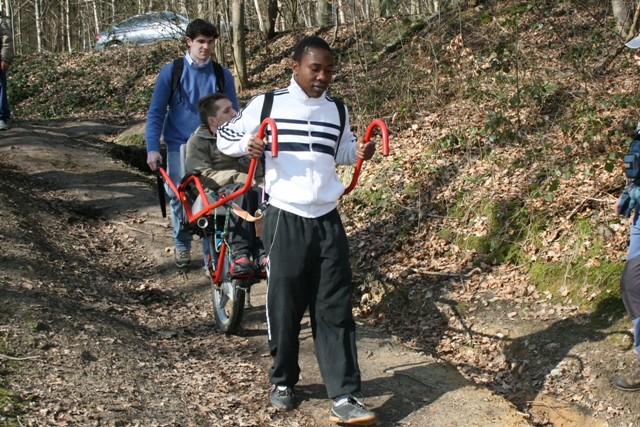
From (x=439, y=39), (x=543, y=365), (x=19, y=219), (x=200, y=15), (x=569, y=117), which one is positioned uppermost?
(x=200, y=15)

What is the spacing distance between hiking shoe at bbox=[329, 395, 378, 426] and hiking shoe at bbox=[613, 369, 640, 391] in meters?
2.15

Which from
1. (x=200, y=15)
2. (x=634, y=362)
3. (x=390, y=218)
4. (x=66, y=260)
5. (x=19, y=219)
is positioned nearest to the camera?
(x=634, y=362)

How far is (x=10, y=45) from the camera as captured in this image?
38.3ft

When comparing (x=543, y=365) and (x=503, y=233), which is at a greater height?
(x=503, y=233)

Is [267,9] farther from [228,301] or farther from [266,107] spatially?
[266,107]

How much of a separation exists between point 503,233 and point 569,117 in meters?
2.32

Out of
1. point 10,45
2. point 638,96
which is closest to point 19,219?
point 10,45

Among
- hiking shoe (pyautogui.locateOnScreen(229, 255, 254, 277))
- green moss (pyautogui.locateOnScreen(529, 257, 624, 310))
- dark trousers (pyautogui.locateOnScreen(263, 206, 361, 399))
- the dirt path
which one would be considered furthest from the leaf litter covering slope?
green moss (pyautogui.locateOnScreen(529, 257, 624, 310))

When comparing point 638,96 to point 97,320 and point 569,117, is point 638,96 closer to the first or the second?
point 569,117

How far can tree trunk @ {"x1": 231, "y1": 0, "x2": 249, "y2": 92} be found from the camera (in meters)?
16.5

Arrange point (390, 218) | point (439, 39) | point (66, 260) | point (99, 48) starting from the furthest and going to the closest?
point (99, 48), point (439, 39), point (390, 218), point (66, 260)

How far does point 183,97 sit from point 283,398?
3271mm

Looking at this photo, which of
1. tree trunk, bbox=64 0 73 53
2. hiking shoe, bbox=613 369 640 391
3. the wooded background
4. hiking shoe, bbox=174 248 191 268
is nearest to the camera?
hiking shoe, bbox=613 369 640 391

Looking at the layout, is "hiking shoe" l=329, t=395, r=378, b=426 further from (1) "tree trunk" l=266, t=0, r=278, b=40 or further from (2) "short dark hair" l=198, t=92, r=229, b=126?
(1) "tree trunk" l=266, t=0, r=278, b=40
